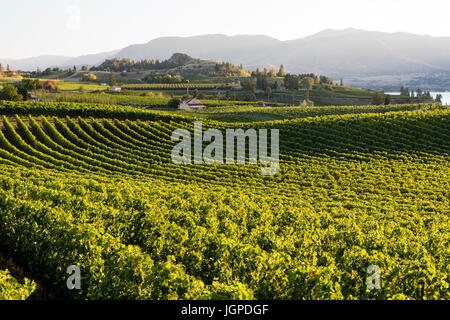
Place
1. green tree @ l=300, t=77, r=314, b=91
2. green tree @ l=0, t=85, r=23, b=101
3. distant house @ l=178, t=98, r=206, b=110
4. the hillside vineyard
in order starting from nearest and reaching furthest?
the hillside vineyard → green tree @ l=0, t=85, r=23, b=101 → distant house @ l=178, t=98, r=206, b=110 → green tree @ l=300, t=77, r=314, b=91

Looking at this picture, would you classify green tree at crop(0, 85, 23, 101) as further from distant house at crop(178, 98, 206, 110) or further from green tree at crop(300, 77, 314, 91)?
green tree at crop(300, 77, 314, 91)

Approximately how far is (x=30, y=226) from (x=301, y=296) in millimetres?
10324

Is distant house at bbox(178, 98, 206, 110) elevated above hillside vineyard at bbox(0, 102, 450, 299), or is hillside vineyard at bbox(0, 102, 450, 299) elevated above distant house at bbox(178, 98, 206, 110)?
distant house at bbox(178, 98, 206, 110)

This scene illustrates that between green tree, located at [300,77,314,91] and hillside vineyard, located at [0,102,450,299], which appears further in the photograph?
green tree, located at [300,77,314,91]

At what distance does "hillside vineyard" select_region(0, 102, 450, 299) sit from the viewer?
9656 millimetres

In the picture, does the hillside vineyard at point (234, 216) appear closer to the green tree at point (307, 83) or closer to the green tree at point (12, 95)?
the green tree at point (12, 95)

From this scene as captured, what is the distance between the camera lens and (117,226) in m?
13.7

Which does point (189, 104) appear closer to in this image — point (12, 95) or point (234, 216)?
point (12, 95)

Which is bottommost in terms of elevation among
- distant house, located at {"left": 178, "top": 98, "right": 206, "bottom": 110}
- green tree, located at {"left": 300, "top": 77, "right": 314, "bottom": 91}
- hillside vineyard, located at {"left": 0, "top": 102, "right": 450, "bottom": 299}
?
hillside vineyard, located at {"left": 0, "top": 102, "right": 450, "bottom": 299}

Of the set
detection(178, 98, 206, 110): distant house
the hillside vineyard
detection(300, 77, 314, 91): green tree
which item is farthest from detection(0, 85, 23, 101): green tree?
detection(300, 77, 314, 91): green tree

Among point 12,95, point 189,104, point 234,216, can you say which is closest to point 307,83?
point 189,104

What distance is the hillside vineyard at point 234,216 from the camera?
9656 millimetres

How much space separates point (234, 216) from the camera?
1755 centimetres

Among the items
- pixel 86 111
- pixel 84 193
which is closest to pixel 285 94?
pixel 86 111
